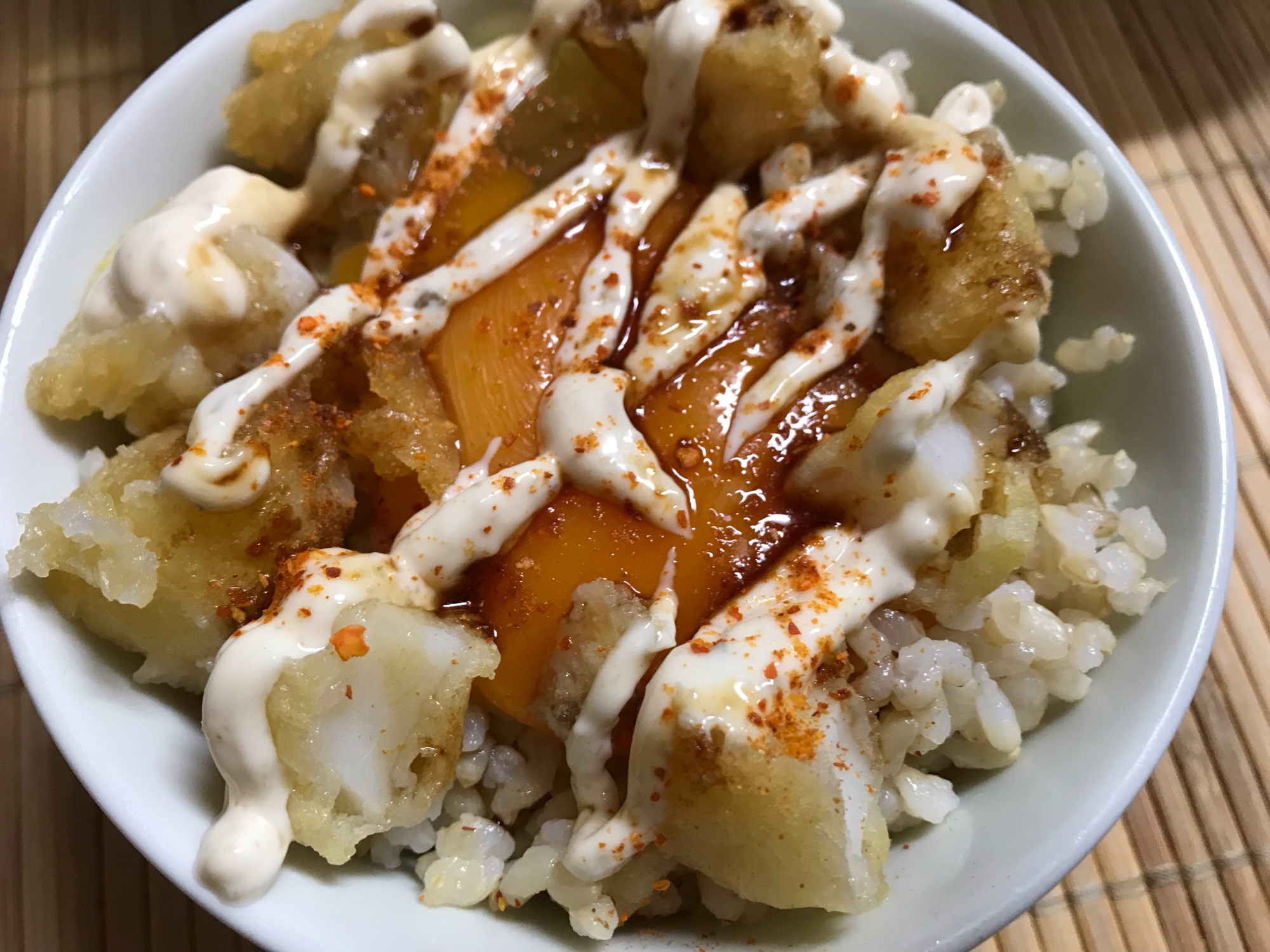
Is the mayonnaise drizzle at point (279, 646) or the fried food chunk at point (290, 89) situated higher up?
the fried food chunk at point (290, 89)

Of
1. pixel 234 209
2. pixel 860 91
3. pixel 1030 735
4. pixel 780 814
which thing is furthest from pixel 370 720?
pixel 860 91

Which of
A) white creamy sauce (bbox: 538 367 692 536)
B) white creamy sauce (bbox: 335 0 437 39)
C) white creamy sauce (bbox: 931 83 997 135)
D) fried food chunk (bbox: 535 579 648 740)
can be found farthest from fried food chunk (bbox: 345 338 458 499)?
white creamy sauce (bbox: 931 83 997 135)

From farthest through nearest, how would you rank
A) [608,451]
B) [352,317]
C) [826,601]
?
[352,317], [608,451], [826,601]

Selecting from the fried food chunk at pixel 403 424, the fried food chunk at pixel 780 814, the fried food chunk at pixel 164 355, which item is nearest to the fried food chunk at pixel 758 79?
the fried food chunk at pixel 403 424

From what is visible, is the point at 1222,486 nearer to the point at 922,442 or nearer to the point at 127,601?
the point at 922,442

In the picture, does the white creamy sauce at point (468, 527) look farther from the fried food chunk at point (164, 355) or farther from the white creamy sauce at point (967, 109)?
the white creamy sauce at point (967, 109)

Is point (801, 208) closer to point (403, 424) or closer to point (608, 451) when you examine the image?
point (608, 451)

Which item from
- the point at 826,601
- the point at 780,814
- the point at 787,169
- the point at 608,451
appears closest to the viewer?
the point at 780,814

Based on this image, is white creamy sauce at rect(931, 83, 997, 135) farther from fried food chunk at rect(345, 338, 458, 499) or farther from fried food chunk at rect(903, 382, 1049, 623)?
fried food chunk at rect(345, 338, 458, 499)
